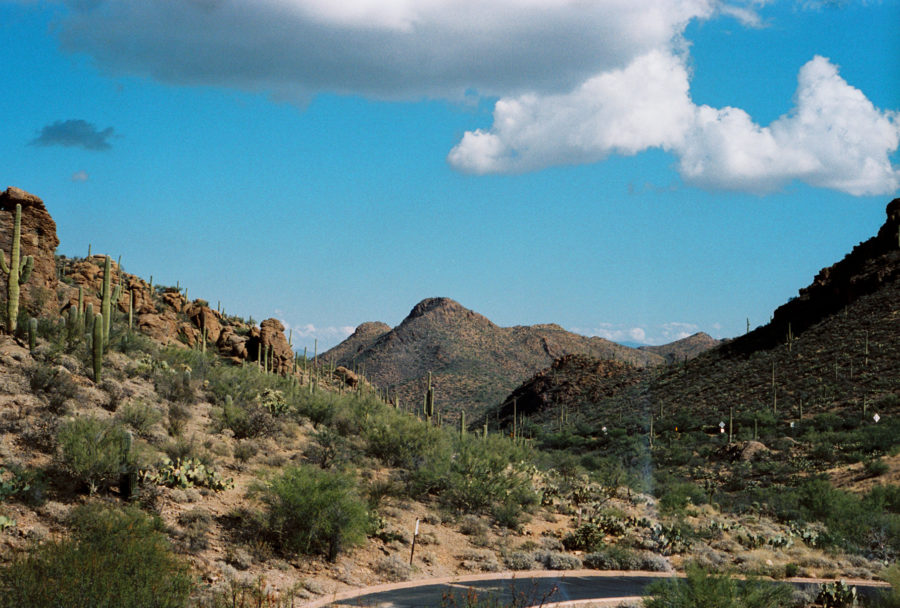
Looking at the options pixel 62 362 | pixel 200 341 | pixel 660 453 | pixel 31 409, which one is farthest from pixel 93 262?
pixel 660 453

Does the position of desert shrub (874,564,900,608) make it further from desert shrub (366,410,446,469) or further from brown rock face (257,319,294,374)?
brown rock face (257,319,294,374)

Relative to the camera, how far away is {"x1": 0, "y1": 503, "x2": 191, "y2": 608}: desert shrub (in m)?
9.95

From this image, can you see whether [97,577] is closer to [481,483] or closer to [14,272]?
[481,483]

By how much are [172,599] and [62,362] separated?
17023mm

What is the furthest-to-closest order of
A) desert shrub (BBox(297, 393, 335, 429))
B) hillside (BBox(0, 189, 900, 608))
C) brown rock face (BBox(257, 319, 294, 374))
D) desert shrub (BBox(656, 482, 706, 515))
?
brown rock face (BBox(257, 319, 294, 374)) → desert shrub (BBox(297, 393, 335, 429)) → desert shrub (BBox(656, 482, 706, 515)) → hillside (BBox(0, 189, 900, 608))

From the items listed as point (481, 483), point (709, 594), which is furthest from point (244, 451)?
point (709, 594)

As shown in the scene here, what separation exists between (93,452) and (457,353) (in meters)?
87.9

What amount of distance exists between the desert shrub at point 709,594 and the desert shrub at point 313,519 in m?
7.63

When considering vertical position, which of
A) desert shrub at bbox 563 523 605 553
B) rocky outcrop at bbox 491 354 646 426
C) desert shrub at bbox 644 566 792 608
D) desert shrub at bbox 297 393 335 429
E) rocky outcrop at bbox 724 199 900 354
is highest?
rocky outcrop at bbox 724 199 900 354

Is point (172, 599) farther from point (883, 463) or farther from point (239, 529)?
point (883, 463)

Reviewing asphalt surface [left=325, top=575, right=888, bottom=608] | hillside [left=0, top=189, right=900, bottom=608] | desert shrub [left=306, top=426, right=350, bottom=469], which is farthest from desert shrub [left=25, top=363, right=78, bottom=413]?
asphalt surface [left=325, top=575, right=888, bottom=608]

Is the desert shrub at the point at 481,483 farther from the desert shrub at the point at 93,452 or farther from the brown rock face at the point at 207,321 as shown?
the brown rock face at the point at 207,321

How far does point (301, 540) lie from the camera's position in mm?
18391

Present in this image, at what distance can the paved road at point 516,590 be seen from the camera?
15.6 m
